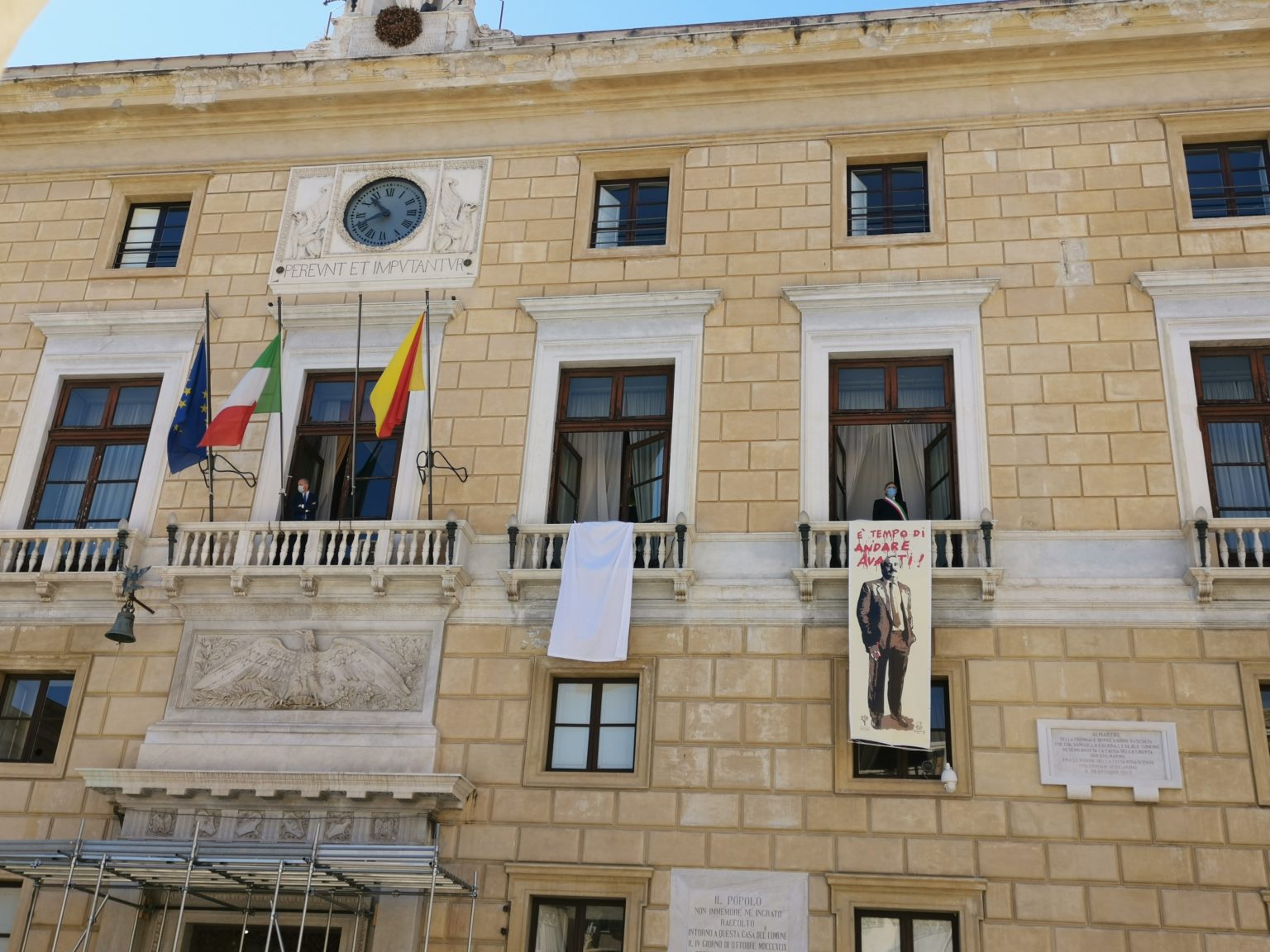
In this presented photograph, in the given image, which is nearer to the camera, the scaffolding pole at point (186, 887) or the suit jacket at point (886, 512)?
the scaffolding pole at point (186, 887)

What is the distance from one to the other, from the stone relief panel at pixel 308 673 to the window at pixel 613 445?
266 cm

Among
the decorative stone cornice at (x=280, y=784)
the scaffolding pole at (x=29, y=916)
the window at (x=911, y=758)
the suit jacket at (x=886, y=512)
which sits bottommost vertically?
the scaffolding pole at (x=29, y=916)

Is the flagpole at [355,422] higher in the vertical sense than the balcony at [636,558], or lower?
higher

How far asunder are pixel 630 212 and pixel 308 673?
7.61 m

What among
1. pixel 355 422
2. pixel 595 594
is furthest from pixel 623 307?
pixel 595 594

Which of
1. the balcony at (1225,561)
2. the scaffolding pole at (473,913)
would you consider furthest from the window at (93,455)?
the balcony at (1225,561)

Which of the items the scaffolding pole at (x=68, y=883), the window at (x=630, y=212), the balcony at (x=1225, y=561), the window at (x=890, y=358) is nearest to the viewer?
the scaffolding pole at (x=68, y=883)

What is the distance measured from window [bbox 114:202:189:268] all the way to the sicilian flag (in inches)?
198

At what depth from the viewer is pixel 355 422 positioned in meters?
16.2

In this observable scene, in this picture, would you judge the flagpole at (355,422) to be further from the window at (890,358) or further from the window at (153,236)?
the window at (890,358)

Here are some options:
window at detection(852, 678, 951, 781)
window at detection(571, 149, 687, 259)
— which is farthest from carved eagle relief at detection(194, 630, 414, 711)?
window at detection(571, 149, 687, 259)

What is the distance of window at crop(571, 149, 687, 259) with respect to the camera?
707 inches

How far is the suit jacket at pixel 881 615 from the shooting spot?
565 inches

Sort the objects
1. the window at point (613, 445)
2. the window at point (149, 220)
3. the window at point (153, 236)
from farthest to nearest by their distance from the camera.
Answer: the window at point (153, 236)
the window at point (149, 220)
the window at point (613, 445)
